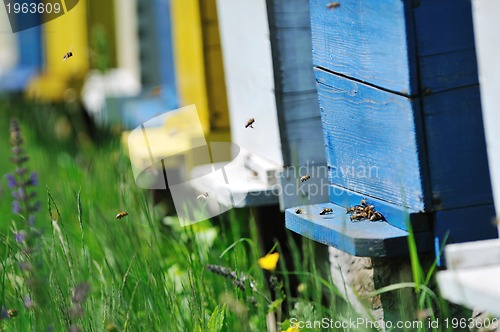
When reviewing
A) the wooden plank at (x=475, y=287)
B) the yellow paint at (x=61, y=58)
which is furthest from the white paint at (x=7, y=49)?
the wooden plank at (x=475, y=287)

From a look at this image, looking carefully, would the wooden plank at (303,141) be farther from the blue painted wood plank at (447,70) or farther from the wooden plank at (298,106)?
the blue painted wood plank at (447,70)

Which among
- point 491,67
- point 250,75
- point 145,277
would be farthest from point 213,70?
point 491,67

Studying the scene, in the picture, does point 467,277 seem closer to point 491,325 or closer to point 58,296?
point 491,325

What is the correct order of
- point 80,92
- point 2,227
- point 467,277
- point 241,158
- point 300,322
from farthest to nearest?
point 80,92
point 2,227
point 241,158
point 300,322
point 467,277

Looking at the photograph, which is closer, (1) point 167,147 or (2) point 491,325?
(2) point 491,325

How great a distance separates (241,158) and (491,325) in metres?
1.33

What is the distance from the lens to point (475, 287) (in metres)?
1.60

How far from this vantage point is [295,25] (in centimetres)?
272

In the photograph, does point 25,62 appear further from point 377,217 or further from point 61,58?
point 377,217

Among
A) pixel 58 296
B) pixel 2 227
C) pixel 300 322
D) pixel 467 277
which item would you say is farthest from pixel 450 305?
pixel 2 227

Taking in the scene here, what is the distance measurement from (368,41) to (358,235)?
1.64 feet

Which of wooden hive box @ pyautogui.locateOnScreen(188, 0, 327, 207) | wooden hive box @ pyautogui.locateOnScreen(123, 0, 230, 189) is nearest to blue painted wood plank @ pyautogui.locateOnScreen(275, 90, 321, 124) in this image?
wooden hive box @ pyautogui.locateOnScreen(188, 0, 327, 207)

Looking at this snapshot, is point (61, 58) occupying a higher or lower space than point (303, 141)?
higher

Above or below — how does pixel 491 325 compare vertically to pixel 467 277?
below
